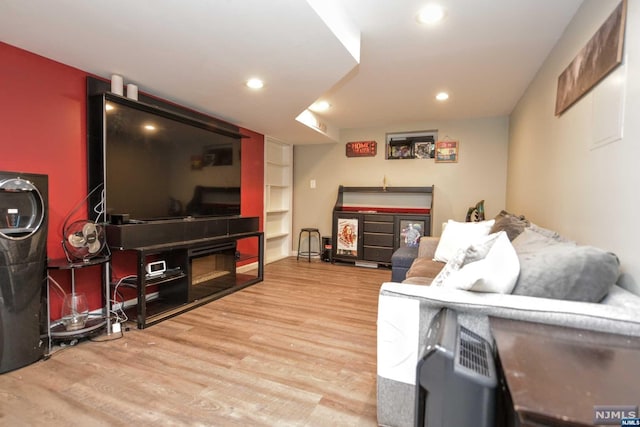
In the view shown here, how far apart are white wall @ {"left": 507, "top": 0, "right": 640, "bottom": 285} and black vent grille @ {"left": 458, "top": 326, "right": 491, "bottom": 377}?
0.77 metres

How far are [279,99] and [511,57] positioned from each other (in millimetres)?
2082

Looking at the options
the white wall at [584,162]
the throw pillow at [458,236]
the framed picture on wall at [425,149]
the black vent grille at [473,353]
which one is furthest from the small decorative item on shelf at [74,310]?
the framed picture on wall at [425,149]

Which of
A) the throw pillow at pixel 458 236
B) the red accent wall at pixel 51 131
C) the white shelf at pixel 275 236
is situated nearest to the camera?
the red accent wall at pixel 51 131

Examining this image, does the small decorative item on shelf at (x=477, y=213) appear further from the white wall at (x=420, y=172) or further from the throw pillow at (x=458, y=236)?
the throw pillow at (x=458, y=236)

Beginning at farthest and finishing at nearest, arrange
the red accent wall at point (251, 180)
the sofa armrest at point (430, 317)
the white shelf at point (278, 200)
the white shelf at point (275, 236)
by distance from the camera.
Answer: the white shelf at point (278, 200) → the white shelf at point (275, 236) → the red accent wall at point (251, 180) → the sofa armrest at point (430, 317)

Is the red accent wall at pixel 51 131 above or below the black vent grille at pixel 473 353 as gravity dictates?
above

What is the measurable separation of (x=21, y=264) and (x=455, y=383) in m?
2.33

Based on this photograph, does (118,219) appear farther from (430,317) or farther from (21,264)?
(430,317)

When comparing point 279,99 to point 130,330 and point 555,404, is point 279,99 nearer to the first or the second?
point 130,330

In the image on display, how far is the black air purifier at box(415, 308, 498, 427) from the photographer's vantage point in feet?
2.57

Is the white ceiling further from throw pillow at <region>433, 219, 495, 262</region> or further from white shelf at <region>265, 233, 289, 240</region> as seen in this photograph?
white shelf at <region>265, 233, 289, 240</region>

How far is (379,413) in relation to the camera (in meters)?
1.32

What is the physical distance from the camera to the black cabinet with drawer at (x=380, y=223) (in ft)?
14.8
